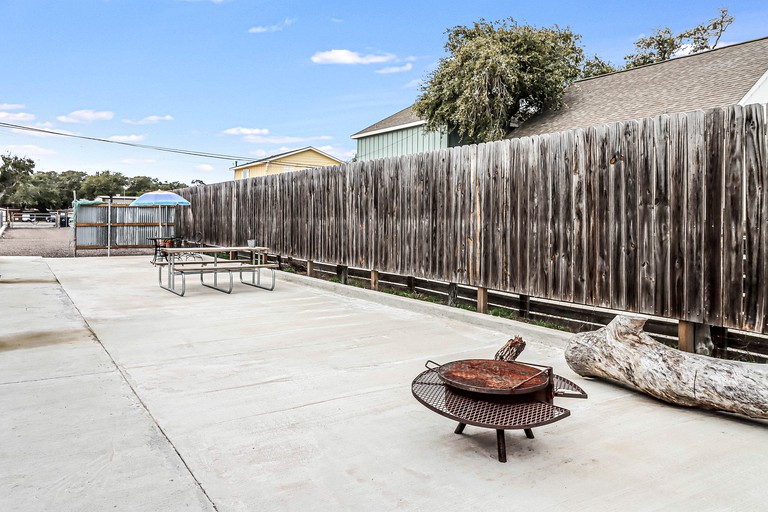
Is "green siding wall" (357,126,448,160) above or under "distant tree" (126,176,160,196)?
under

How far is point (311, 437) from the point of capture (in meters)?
3.32

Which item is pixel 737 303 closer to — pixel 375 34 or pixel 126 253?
pixel 126 253

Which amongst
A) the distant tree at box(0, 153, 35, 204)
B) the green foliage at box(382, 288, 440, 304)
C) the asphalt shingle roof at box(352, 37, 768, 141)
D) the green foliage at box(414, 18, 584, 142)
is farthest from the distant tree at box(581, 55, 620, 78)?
the distant tree at box(0, 153, 35, 204)

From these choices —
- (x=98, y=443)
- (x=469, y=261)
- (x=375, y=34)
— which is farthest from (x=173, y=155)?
(x=98, y=443)

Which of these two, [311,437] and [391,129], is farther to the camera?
[391,129]

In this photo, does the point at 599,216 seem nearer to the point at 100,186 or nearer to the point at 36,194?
the point at 36,194

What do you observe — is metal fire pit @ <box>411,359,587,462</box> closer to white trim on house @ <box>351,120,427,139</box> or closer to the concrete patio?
the concrete patio

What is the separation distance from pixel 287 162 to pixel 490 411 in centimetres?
2799

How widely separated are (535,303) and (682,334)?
2005mm

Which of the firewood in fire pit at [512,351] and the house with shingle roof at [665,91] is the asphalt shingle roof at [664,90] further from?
the firewood in fire pit at [512,351]

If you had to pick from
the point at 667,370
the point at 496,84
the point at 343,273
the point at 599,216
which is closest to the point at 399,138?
the point at 496,84

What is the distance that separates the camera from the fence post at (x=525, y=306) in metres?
6.87

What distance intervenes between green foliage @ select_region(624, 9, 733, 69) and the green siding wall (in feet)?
48.2

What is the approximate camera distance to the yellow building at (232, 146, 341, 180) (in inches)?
1141
